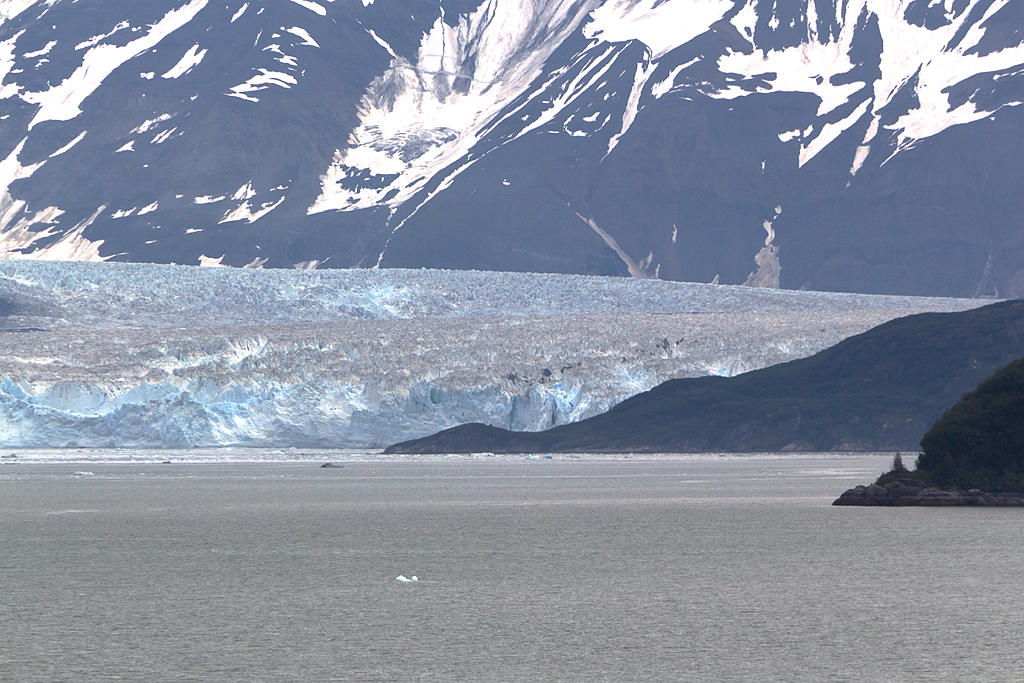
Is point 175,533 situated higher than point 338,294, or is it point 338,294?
point 338,294

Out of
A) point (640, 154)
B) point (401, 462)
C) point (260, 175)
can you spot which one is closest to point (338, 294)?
point (401, 462)

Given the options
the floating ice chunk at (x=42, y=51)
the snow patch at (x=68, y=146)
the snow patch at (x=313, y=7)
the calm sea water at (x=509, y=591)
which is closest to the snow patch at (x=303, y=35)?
the snow patch at (x=313, y=7)

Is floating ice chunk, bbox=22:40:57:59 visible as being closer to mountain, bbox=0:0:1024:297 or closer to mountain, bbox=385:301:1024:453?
mountain, bbox=0:0:1024:297

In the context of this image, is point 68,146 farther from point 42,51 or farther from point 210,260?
point 210,260

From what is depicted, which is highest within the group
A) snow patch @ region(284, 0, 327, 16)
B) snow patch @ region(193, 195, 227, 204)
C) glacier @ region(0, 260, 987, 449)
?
snow patch @ region(284, 0, 327, 16)

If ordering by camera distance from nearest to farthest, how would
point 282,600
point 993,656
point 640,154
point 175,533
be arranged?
point 993,656 < point 282,600 < point 175,533 < point 640,154

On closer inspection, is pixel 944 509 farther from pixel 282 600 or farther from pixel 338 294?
pixel 338 294

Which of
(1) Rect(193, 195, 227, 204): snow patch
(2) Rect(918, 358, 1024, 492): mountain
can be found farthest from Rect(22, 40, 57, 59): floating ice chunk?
(2) Rect(918, 358, 1024, 492): mountain
